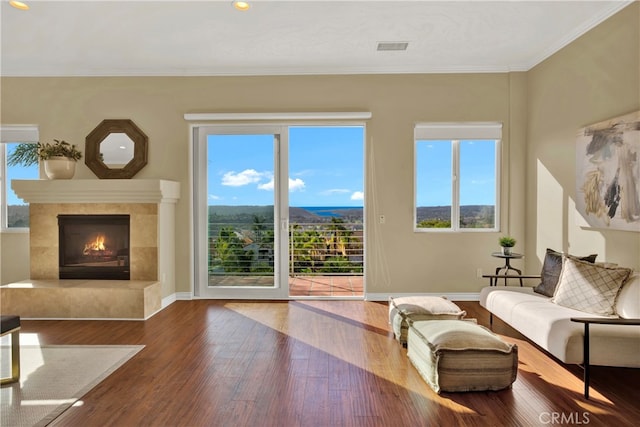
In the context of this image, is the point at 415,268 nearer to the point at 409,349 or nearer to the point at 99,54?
the point at 409,349

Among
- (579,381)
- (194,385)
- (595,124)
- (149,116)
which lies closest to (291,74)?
(149,116)

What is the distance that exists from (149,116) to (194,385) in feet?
12.3

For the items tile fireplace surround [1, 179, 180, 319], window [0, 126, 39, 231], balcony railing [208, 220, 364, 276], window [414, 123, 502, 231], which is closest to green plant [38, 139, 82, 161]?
tile fireplace surround [1, 179, 180, 319]

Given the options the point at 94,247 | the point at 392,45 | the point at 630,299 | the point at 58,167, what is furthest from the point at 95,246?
the point at 630,299

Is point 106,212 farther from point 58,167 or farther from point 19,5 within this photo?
point 19,5

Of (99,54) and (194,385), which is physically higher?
(99,54)

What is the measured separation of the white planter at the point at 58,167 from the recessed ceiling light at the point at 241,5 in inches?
114

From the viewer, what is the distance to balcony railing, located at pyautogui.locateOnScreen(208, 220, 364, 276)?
17.0 ft

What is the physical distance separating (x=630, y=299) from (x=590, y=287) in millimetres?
270

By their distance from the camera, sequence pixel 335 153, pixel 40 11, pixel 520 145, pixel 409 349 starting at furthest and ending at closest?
pixel 335 153 < pixel 520 145 < pixel 40 11 < pixel 409 349

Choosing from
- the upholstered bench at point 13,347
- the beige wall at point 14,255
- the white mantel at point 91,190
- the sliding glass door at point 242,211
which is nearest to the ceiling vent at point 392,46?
the sliding glass door at point 242,211

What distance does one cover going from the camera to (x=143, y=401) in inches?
97.7

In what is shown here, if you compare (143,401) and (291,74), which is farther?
(291,74)

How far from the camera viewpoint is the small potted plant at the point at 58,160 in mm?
4660
